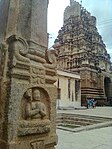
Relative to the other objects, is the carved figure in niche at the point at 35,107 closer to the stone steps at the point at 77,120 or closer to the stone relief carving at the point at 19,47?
the stone relief carving at the point at 19,47

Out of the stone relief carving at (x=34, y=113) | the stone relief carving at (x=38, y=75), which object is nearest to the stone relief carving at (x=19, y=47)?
the stone relief carving at (x=38, y=75)

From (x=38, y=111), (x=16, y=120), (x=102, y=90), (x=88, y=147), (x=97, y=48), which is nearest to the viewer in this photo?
(x=16, y=120)

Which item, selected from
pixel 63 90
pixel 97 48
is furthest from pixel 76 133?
pixel 97 48

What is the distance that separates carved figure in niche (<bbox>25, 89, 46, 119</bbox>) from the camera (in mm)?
2881

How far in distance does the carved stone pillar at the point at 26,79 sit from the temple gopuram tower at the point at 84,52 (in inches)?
829

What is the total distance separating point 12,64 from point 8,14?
86 centimetres

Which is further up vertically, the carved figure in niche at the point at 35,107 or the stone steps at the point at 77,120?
the carved figure in niche at the point at 35,107

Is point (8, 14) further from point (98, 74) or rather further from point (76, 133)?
point (98, 74)

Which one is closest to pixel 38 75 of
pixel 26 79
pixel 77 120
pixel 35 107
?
pixel 26 79

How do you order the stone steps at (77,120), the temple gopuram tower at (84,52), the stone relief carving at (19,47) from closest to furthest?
the stone relief carving at (19,47) < the stone steps at (77,120) < the temple gopuram tower at (84,52)

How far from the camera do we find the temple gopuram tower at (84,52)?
25.6 m

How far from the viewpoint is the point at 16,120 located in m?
2.73

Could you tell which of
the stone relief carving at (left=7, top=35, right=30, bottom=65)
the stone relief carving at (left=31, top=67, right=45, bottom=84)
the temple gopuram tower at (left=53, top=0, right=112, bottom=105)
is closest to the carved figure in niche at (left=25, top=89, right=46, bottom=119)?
the stone relief carving at (left=31, top=67, right=45, bottom=84)

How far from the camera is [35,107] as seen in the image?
117 inches
